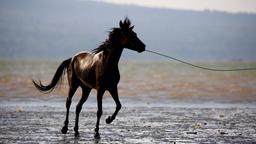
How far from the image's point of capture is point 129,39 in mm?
14203

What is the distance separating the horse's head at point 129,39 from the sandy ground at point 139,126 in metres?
1.92

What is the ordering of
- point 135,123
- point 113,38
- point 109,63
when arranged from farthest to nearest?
point 135,123
point 113,38
point 109,63

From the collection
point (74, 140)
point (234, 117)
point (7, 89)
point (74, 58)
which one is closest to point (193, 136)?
point (74, 140)

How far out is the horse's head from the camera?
46.4ft

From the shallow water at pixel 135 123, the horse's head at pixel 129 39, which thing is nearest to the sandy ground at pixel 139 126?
the shallow water at pixel 135 123

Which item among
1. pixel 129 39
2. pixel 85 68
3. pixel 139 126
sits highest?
pixel 129 39

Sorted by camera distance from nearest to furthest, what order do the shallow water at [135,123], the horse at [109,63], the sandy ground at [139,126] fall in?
the sandy ground at [139,126], the shallow water at [135,123], the horse at [109,63]

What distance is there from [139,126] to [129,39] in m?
3.01

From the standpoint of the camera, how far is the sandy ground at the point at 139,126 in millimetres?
13539

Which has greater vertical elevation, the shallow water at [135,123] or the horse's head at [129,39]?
the horse's head at [129,39]

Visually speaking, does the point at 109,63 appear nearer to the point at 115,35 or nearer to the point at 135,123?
the point at 115,35

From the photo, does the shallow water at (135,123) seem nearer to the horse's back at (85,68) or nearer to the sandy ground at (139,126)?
the sandy ground at (139,126)

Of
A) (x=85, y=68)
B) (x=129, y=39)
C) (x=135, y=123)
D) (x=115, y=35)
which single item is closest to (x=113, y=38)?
(x=115, y=35)

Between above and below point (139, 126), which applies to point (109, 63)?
above
